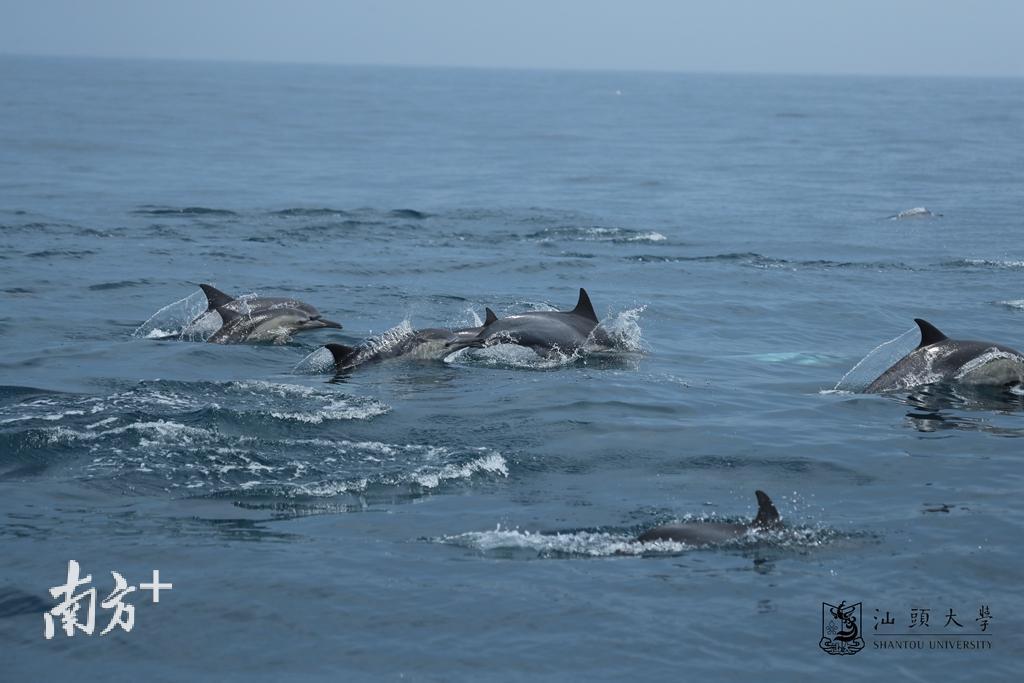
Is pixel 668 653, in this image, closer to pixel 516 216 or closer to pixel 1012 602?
pixel 1012 602

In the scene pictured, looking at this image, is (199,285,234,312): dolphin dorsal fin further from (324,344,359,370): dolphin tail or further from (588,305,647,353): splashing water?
(588,305,647,353): splashing water

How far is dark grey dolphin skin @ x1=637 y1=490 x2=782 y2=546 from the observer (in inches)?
425

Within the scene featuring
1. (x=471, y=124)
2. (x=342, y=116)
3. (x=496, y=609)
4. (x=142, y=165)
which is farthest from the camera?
(x=342, y=116)

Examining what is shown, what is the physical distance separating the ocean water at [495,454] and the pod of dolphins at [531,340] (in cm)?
33

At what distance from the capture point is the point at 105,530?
438 inches

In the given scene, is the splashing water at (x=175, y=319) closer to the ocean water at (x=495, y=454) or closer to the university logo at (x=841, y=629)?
the ocean water at (x=495, y=454)

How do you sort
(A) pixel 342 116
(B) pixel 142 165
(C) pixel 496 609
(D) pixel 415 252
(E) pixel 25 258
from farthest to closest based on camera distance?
(A) pixel 342 116 < (B) pixel 142 165 < (D) pixel 415 252 < (E) pixel 25 258 < (C) pixel 496 609

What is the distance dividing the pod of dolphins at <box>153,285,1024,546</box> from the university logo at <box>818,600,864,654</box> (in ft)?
24.7

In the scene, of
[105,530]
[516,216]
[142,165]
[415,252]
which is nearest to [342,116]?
[142,165]

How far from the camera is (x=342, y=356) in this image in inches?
695

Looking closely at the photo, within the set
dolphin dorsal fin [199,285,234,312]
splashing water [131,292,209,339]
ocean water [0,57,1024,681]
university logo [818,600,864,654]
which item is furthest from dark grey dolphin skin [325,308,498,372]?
university logo [818,600,864,654]

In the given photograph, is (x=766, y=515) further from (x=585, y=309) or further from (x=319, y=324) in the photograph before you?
(x=319, y=324)

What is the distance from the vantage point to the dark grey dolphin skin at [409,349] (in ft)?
58.0

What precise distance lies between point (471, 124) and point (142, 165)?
3877 centimetres
